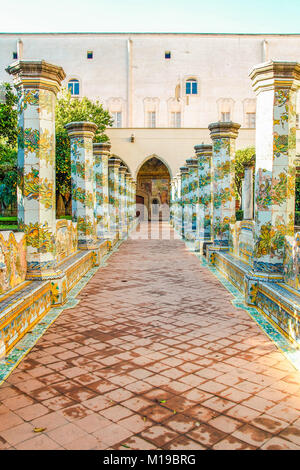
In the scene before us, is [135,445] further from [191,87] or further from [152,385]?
[191,87]

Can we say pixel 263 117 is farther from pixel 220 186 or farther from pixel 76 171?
pixel 76 171

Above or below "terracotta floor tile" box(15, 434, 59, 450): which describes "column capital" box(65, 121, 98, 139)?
above

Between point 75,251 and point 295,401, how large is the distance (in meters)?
6.51

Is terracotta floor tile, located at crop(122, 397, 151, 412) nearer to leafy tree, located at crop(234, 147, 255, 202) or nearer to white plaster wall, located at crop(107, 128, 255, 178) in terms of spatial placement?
leafy tree, located at crop(234, 147, 255, 202)

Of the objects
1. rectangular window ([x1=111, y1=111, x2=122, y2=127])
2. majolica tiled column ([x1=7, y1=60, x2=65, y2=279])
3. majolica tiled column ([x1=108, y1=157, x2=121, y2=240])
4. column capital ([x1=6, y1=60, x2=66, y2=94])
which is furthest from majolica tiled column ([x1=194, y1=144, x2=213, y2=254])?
rectangular window ([x1=111, y1=111, x2=122, y2=127])

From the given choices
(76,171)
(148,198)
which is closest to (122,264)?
(76,171)

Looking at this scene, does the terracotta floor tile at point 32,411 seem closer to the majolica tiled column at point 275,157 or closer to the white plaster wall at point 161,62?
the majolica tiled column at point 275,157

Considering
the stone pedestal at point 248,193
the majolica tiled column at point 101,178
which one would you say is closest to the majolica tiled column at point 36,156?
the majolica tiled column at point 101,178

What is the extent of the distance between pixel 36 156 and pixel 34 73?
108 centimetres

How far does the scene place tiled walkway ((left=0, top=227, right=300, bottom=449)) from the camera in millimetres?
2701

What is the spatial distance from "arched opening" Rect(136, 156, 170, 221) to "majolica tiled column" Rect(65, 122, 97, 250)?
2527cm

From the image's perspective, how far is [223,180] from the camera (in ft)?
Answer: 30.9

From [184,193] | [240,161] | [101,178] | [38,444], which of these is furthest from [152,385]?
[240,161]

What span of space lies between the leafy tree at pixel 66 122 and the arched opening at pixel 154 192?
34.5 feet
